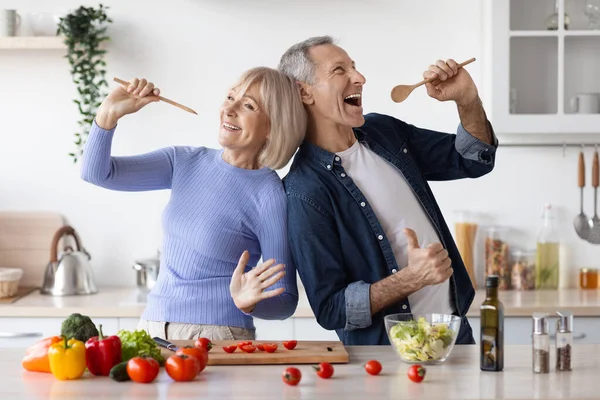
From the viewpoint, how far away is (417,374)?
6.29 feet

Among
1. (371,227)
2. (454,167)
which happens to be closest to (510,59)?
(454,167)

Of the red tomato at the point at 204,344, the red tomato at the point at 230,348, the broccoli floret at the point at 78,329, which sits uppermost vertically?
the broccoli floret at the point at 78,329

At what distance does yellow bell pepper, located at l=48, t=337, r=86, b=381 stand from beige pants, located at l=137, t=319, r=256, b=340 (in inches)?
17.7

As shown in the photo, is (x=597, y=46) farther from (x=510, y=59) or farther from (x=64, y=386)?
(x=64, y=386)

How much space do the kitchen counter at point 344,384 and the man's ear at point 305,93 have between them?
0.80m

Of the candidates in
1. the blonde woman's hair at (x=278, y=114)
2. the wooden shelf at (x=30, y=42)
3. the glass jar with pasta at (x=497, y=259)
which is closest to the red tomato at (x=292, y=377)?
the blonde woman's hair at (x=278, y=114)

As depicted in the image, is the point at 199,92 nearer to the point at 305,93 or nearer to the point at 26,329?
the point at 26,329

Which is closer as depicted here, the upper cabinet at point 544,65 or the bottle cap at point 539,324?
the bottle cap at point 539,324

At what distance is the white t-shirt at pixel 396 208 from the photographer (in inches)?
97.7

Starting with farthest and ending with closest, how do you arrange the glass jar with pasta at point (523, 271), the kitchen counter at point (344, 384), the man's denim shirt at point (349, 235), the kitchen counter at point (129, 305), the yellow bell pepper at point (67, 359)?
the glass jar with pasta at point (523, 271)
the kitchen counter at point (129, 305)
the man's denim shirt at point (349, 235)
the yellow bell pepper at point (67, 359)
the kitchen counter at point (344, 384)

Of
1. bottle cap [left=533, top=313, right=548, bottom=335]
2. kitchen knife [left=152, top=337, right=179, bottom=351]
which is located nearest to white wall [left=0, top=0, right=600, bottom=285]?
kitchen knife [left=152, top=337, right=179, bottom=351]

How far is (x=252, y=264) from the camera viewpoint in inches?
100.0

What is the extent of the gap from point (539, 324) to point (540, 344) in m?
0.05

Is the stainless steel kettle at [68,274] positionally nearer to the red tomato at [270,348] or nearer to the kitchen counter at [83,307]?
the kitchen counter at [83,307]
